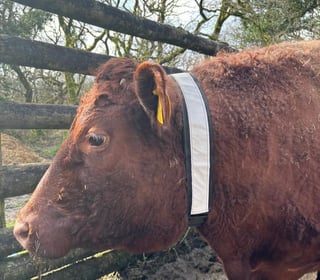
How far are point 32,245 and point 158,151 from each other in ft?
2.07

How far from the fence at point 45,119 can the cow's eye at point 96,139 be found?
972 millimetres

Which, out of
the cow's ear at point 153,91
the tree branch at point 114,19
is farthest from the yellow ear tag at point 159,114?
the tree branch at point 114,19

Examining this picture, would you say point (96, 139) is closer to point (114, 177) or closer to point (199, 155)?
point (114, 177)

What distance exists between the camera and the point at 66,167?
168 cm

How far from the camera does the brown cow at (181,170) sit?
1.65 m

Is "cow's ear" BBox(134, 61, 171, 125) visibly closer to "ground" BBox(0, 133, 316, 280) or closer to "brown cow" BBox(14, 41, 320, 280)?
"brown cow" BBox(14, 41, 320, 280)

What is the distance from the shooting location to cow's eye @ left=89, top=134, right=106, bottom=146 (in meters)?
1.64

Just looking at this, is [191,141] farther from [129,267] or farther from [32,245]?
[129,267]

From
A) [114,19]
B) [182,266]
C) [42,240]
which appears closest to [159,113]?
[42,240]

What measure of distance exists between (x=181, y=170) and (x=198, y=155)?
10 centimetres

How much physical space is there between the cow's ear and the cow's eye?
0.69 ft

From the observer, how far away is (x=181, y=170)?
171 cm

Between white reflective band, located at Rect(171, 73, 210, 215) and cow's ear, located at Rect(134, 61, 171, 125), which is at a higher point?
cow's ear, located at Rect(134, 61, 171, 125)

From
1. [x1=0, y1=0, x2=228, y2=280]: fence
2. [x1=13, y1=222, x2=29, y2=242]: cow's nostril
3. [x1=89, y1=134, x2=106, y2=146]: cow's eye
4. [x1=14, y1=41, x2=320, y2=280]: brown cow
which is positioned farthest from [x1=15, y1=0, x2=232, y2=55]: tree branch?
[x1=13, y1=222, x2=29, y2=242]: cow's nostril
